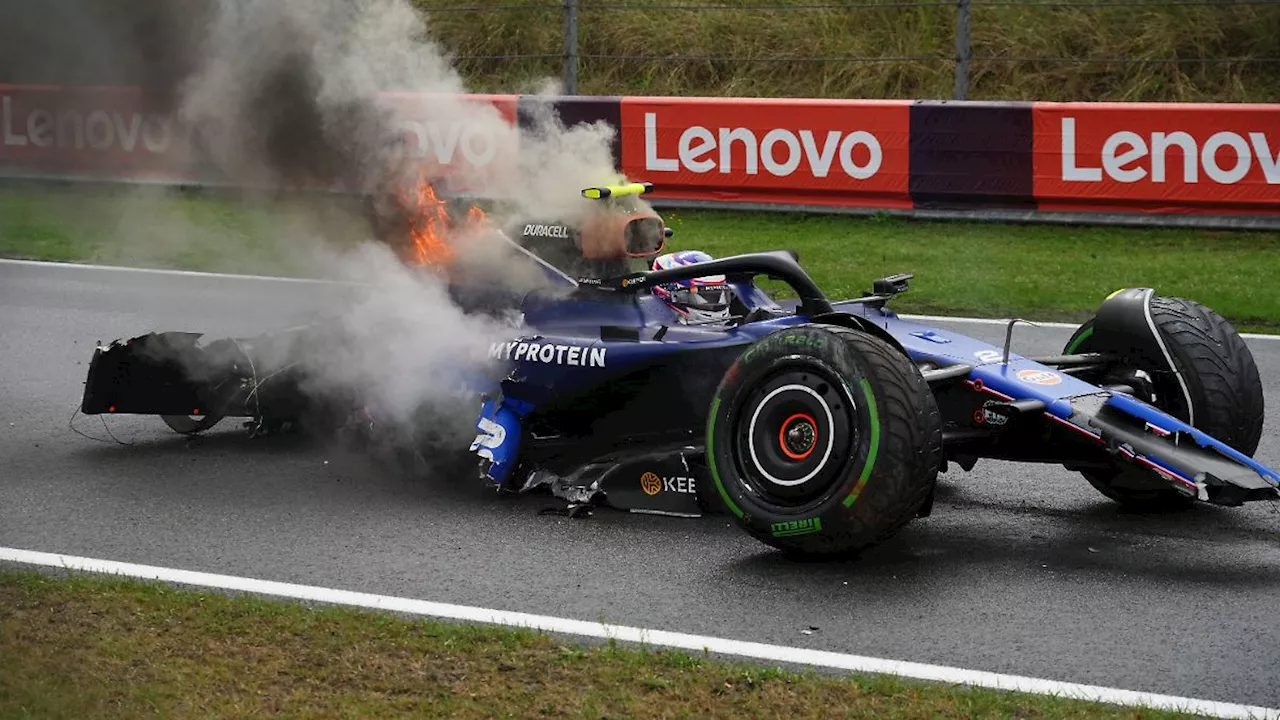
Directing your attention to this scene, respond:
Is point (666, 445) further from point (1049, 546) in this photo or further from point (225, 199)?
point (225, 199)

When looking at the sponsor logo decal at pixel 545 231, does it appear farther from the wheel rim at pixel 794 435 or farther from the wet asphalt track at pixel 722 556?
the wheel rim at pixel 794 435

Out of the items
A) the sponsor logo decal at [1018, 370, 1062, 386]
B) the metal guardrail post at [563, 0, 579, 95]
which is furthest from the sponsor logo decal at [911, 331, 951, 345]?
the metal guardrail post at [563, 0, 579, 95]

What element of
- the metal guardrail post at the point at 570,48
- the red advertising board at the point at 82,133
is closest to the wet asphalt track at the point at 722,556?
the red advertising board at the point at 82,133

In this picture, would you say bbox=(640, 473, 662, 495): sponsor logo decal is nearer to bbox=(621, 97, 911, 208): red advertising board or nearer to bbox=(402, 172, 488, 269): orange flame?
bbox=(402, 172, 488, 269): orange flame

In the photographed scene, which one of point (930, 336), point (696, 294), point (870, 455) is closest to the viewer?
point (870, 455)

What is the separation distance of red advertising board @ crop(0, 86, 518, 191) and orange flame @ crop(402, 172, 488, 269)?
0.13m

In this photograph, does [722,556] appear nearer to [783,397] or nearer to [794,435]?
[794,435]

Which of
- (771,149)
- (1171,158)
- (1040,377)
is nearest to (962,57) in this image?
(771,149)

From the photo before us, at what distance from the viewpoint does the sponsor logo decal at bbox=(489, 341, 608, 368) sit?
735cm

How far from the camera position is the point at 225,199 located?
369 inches

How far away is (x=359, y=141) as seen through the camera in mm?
8758

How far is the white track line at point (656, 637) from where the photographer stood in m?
5.10

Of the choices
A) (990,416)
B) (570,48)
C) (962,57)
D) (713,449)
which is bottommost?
(713,449)

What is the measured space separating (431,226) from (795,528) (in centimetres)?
299
